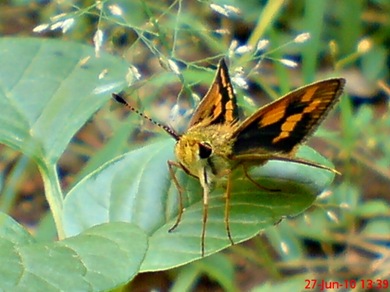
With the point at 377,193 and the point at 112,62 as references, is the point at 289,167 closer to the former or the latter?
the point at 112,62

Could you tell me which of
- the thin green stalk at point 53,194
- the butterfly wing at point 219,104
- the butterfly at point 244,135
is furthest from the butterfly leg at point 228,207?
the thin green stalk at point 53,194

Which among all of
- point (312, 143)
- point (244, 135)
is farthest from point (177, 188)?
point (312, 143)

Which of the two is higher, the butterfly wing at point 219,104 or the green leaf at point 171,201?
the butterfly wing at point 219,104

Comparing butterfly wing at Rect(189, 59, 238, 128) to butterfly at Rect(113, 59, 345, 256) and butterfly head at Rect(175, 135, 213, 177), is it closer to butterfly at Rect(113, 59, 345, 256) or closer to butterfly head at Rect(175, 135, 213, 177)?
butterfly at Rect(113, 59, 345, 256)

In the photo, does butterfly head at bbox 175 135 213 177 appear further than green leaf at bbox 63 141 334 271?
Yes

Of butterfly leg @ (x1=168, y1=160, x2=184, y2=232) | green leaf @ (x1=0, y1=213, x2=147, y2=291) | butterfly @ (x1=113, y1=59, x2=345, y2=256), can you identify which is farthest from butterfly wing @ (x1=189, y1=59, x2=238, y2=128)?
green leaf @ (x1=0, y1=213, x2=147, y2=291)

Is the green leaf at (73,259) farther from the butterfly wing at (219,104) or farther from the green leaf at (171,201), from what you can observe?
the butterfly wing at (219,104)

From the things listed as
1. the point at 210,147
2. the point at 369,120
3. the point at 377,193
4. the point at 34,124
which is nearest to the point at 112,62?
the point at 34,124

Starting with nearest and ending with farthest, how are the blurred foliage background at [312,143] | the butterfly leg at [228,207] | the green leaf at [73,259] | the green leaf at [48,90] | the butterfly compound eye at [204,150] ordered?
the green leaf at [73,259] → the butterfly leg at [228,207] → the butterfly compound eye at [204,150] → the green leaf at [48,90] → the blurred foliage background at [312,143]
